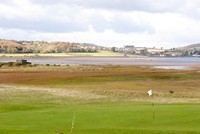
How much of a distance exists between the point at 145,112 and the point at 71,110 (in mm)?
4009

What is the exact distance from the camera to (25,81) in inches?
2442

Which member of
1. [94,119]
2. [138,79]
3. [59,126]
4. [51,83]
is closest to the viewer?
[59,126]

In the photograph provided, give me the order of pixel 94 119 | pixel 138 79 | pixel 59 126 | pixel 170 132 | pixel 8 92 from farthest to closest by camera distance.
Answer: pixel 138 79
pixel 8 92
pixel 94 119
pixel 59 126
pixel 170 132

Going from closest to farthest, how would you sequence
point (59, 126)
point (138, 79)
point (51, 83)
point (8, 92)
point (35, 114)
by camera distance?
point (59, 126) → point (35, 114) → point (8, 92) → point (51, 83) → point (138, 79)

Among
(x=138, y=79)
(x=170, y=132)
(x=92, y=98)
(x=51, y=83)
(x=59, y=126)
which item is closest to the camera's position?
(x=170, y=132)

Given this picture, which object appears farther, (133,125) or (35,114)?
(35,114)

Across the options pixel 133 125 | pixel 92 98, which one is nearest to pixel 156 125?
pixel 133 125

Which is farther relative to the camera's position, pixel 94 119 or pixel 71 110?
pixel 71 110

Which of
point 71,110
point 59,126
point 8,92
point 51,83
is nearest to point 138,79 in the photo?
point 51,83

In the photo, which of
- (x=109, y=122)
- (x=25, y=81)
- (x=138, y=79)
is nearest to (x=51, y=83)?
(x=25, y=81)

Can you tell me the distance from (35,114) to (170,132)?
7.42m

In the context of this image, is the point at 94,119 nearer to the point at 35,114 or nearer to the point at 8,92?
the point at 35,114

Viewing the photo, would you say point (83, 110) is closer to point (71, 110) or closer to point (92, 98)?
point (71, 110)

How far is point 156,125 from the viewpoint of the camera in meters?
20.4
